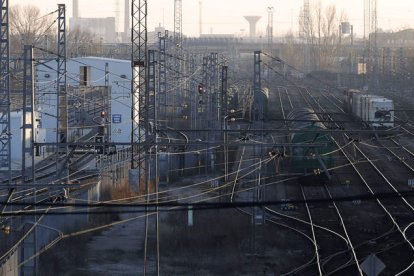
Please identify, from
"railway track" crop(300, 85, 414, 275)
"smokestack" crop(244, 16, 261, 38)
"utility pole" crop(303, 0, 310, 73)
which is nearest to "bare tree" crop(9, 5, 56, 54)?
"utility pole" crop(303, 0, 310, 73)

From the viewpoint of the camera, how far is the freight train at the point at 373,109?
20188 millimetres

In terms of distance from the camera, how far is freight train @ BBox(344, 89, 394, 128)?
20.2m

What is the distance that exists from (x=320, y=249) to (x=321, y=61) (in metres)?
46.2

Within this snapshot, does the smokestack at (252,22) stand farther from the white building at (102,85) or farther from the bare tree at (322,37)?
the white building at (102,85)

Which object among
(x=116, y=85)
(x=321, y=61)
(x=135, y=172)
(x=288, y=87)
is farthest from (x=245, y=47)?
(x=135, y=172)

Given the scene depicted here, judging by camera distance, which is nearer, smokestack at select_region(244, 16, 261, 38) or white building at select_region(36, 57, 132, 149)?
white building at select_region(36, 57, 132, 149)

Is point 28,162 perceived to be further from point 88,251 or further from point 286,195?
point 88,251

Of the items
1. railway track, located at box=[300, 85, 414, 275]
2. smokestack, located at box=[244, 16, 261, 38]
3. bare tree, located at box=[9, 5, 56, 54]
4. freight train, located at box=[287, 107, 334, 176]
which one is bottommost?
railway track, located at box=[300, 85, 414, 275]

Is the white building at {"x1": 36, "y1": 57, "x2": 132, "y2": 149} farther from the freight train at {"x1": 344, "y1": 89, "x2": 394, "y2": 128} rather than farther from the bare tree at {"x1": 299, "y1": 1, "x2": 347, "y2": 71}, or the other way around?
the bare tree at {"x1": 299, "y1": 1, "x2": 347, "y2": 71}

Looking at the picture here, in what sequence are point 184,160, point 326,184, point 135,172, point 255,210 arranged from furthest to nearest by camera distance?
point 184,160, point 326,184, point 135,172, point 255,210

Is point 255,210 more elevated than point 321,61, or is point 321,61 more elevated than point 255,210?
point 321,61

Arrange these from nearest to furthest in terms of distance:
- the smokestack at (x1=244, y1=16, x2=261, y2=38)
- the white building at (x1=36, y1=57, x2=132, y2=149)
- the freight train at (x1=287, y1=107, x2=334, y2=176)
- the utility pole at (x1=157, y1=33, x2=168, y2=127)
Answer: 1. the freight train at (x1=287, y1=107, x2=334, y2=176)
2. the utility pole at (x1=157, y1=33, x2=168, y2=127)
3. the white building at (x1=36, y1=57, x2=132, y2=149)
4. the smokestack at (x1=244, y1=16, x2=261, y2=38)

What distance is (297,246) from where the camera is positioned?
9.47 meters

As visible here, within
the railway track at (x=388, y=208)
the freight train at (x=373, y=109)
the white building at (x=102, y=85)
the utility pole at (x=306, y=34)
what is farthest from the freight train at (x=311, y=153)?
the utility pole at (x=306, y=34)
